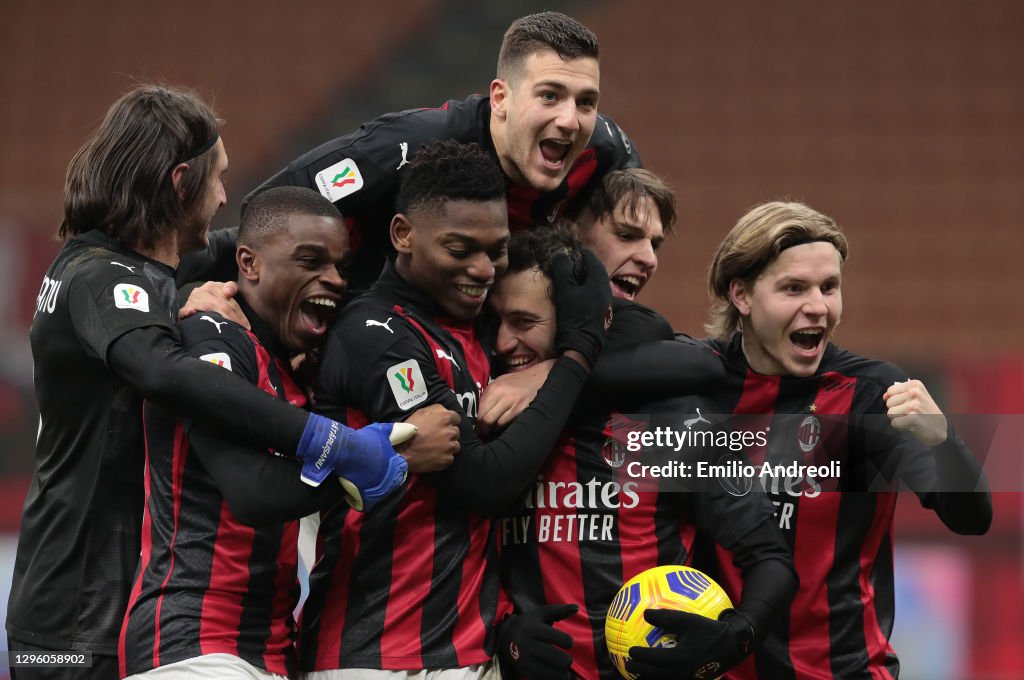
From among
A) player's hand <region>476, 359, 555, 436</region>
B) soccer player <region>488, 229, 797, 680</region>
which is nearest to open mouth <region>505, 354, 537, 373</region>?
soccer player <region>488, 229, 797, 680</region>

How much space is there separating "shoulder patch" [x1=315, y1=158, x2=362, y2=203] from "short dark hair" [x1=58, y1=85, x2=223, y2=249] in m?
0.41

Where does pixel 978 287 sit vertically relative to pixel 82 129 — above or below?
below

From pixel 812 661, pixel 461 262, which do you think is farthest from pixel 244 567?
pixel 812 661

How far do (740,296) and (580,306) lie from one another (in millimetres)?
754

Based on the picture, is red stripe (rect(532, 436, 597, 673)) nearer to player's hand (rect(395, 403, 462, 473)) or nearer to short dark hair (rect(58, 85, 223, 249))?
player's hand (rect(395, 403, 462, 473))

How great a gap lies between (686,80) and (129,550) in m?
9.69

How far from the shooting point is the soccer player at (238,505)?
2814 millimetres

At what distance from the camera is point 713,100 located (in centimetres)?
1180

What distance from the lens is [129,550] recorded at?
10.5 feet

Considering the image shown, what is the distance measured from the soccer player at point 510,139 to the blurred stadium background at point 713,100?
6.71m

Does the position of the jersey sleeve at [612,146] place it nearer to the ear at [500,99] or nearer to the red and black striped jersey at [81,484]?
the ear at [500,99]

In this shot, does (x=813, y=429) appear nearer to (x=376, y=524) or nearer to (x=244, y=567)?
(x=376, y=524)

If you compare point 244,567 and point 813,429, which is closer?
point 244,567

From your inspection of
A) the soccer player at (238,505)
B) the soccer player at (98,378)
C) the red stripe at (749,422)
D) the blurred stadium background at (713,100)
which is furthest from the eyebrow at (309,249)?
the blurred stadium background at (713,100)
